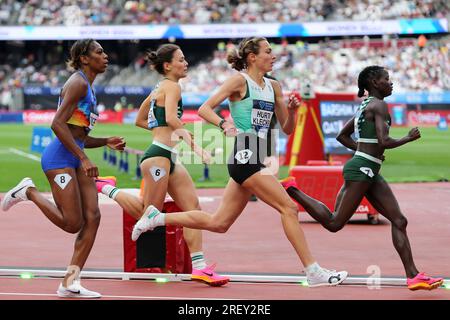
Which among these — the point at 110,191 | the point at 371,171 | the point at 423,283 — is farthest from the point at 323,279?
the point at 110,191

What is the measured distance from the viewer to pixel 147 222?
29.4 feet

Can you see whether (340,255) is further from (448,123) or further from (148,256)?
(448,123)

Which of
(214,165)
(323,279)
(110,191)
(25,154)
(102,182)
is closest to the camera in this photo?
(323,279)

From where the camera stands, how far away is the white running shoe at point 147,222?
8938 millimetres

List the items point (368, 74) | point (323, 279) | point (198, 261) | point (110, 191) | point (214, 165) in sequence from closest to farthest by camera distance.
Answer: point (323, 279) < point (368, 74) < point (198, 261) < point (110, 191) < point (214, 165)

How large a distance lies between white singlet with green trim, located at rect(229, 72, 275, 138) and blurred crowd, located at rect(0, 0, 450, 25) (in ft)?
170

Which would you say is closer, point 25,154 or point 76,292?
point 76,292

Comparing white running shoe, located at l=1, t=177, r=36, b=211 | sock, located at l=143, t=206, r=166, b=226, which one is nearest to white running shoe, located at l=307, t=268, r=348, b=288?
sock, located at l=143, t=206, r=166, b=226

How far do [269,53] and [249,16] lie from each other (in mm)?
54988

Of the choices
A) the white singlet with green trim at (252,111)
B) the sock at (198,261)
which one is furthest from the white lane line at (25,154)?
the white singlet with green trim at (252,111)

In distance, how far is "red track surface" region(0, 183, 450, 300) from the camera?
27.7 ft

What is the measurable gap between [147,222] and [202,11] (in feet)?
187

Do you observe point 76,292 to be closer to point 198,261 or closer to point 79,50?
point 198,261

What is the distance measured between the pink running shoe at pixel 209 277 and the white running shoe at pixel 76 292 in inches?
45.2
